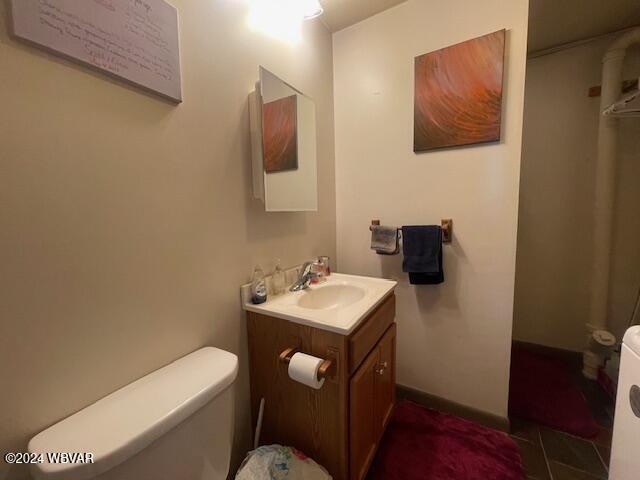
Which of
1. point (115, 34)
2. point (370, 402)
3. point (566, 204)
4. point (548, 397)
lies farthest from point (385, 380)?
point (566, 204)

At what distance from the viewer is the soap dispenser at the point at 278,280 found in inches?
46.5

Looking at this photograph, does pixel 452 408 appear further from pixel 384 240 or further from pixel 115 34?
pixel 115 34

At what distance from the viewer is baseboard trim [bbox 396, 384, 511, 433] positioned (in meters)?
1.38

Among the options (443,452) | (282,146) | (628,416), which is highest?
(282,146)

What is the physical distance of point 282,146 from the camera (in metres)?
1.18

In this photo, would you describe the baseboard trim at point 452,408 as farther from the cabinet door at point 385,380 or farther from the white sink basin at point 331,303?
the white sink basin at point 331,303

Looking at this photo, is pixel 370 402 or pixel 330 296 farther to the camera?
pixel 330 296

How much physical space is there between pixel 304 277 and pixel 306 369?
536 mm

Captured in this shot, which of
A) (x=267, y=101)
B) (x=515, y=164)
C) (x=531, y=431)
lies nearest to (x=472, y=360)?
(x=531, y=431)

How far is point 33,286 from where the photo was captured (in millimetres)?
559

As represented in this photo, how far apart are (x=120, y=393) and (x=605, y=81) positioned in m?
2.94

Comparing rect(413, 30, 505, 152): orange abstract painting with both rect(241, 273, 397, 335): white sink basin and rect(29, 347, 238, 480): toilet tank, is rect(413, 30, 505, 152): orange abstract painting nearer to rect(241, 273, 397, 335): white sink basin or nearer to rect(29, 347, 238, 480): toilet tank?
rect(241, 273, 397, 335): white sink basin

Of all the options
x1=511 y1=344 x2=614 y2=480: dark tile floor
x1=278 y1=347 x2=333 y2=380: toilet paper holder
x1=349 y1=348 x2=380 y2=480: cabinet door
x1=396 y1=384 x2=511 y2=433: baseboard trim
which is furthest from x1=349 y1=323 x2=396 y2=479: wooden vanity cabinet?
x1=511 y1=344 x2=614 y2=480: dark tile floor

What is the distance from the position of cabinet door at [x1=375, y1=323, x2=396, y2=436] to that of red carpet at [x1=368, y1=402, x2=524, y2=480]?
0.45 ft
